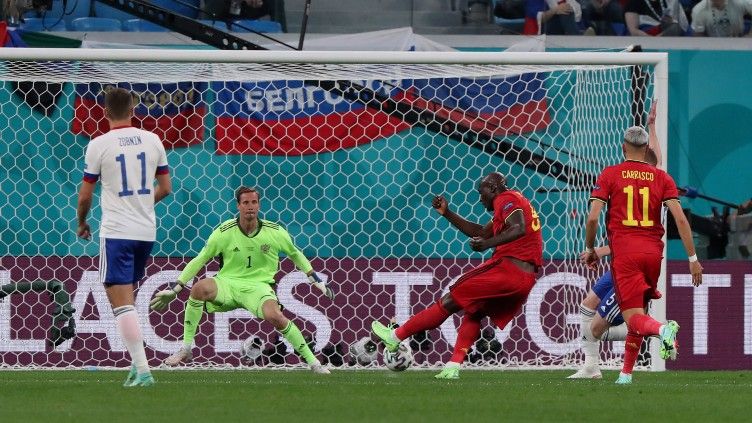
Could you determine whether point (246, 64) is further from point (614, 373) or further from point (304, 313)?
point (614, 373)

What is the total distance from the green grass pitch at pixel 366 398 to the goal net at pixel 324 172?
145cm

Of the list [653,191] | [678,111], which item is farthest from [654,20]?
[653,191]

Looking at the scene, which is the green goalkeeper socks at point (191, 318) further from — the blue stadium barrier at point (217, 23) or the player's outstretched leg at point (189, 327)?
the blue stadium barrier at point (217, 23)

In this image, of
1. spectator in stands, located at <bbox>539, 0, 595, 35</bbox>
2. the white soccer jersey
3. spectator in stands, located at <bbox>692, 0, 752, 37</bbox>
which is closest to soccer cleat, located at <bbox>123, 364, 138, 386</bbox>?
the white soccer jersey

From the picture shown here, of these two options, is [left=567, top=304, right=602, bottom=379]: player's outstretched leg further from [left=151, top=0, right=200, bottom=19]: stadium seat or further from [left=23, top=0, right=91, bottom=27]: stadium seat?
[left=23, top=0, right=91, bottom=27]: stadium seat

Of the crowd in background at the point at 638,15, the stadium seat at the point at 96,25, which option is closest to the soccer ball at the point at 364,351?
the stadium seat at the point at 96,25

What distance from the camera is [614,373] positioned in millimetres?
11500

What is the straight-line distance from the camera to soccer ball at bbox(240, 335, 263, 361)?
40.5 ft

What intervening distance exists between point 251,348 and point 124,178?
381 centimetres

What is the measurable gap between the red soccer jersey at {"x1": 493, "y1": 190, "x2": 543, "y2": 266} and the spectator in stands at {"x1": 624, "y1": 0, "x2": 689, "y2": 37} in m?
7.08

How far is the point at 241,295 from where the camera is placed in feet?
37.3

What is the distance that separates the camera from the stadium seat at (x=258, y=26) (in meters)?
16.0

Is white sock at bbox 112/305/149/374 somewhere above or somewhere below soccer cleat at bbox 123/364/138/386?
above

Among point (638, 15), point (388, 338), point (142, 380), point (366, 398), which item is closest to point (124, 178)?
point (142, 380)
